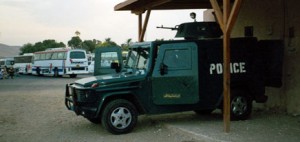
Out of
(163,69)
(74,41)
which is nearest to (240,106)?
(163,69)

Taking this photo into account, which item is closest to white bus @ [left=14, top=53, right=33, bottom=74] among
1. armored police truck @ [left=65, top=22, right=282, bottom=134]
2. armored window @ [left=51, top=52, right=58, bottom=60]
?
armored window @ [left=51, top=52, right=58, bottom=60]

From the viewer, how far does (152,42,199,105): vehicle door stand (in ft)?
28.1

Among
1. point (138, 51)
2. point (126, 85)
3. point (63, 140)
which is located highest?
point (138, 51)

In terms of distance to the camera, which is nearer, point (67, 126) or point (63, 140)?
point (63, 140)

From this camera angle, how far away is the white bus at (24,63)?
45.6m

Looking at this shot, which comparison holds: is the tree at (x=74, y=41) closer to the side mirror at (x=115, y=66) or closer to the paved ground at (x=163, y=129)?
the paved ground at (x=163, y=129)

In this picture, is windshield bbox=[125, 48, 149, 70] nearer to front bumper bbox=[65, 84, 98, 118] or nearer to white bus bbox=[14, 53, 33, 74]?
front bumper bbox=[65, 84, 98, 118]

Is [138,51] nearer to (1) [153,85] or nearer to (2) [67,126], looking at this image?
(1) [153,85]

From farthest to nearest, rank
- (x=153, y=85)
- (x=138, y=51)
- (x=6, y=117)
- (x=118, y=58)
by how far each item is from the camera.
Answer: (x=6, y=117)
(x=118, y=58)
(x=138, y=51)
(x=153, y=85)

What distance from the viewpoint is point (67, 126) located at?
9.66 m

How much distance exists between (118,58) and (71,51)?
25.1m

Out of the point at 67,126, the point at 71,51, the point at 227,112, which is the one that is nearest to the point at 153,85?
the point at 227,112

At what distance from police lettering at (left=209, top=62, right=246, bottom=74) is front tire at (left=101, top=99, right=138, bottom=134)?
2.04 m

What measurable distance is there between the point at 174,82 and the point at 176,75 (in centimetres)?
16
